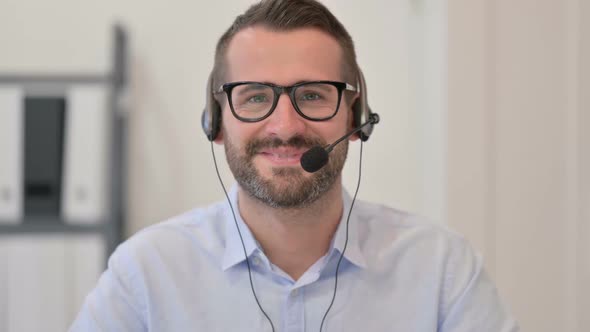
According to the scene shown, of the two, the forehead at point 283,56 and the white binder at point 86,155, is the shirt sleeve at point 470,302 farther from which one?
the white binder at point 86,155

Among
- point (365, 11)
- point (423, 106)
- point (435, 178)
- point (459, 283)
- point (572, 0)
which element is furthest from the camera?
point (365, 11)

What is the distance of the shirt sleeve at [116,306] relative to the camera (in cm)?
103

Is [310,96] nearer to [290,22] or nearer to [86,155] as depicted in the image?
[290,22]

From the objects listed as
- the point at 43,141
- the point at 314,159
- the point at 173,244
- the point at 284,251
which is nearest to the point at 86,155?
the point at 43,141

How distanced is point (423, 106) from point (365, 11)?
1.23 feet

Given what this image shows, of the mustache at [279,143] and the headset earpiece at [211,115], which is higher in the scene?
the headset earpiece at [211,115]

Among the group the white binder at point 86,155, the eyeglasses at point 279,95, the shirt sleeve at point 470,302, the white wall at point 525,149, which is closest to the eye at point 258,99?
the eyeglasses at point 279,95

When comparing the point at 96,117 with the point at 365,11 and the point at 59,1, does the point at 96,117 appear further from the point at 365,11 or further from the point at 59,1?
the point at 365,11

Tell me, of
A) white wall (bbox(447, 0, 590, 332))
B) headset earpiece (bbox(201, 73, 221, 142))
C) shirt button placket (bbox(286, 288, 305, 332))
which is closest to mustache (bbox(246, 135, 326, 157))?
headset earpiece (bbox(201, 73, 221, 142))

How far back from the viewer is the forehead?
40.9 inches

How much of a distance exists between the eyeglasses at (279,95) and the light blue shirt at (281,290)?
208mm

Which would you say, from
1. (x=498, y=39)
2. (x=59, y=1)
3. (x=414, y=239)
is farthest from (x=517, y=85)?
(x=59, y=1)

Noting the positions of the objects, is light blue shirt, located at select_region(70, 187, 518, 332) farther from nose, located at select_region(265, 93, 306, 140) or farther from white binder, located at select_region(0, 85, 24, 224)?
white binder, located at select_region(0, 85, 24, 224)

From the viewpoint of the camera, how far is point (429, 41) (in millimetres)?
1782
